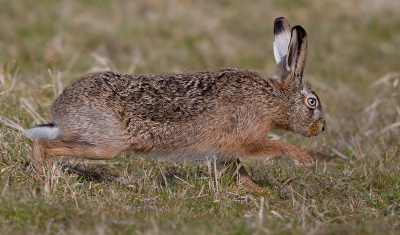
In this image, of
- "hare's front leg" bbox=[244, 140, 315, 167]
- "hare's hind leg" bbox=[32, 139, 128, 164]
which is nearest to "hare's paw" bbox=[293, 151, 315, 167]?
"hare's front leg" bbox=[244, 140, 315, 167]

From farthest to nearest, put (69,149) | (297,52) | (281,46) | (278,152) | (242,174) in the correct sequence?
(281,46) → (242,174) → (297,52) → (278,152) → (69,149)

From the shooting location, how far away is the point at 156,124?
183 inches

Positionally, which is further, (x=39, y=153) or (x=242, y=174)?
(x=242, y=174)

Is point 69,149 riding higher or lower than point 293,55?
lower

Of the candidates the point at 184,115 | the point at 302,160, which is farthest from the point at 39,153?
the point at 302,160

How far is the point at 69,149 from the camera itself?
14.8 ft

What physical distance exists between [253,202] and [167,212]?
89 centimetres

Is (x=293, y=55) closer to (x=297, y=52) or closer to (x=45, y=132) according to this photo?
(x=297, y=52)

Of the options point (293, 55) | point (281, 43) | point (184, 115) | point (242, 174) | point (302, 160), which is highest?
point (281, 43)

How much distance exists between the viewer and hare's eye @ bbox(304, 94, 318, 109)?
5.19 m

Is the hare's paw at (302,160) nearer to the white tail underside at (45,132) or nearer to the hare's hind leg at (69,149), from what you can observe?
the hare's hind leg at (69,149)

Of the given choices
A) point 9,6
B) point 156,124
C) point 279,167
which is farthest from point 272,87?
point 9,6

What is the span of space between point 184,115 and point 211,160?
2.34 feet

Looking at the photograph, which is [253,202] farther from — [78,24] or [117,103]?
[78,24]
